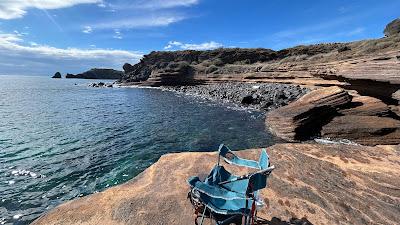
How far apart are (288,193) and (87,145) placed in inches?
582

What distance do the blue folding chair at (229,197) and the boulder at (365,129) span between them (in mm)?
13656

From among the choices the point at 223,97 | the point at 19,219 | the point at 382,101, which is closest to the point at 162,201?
the point at 19,219

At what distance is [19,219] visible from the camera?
9.66 metres

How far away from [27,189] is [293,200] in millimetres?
10668

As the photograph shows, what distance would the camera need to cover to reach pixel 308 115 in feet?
66.3

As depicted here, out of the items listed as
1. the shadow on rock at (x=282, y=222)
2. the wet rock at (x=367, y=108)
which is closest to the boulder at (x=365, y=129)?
the wet rock at (x=367, y=108)

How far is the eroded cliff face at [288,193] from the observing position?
6.95m

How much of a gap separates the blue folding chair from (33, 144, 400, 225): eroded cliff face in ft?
2.00

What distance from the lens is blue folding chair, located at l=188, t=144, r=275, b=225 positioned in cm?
583

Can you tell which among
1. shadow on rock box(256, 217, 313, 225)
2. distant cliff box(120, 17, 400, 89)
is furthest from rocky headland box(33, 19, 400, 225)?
distant cliff box(120, 17, 400, 89)

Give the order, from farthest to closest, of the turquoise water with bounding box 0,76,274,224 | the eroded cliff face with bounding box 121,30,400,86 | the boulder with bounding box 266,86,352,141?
the eroded cliff face with bounding box 121,30,400,86
the boulder with bounding box 266,86,352,141
the turquoise water with bounding box 0,76,274,224

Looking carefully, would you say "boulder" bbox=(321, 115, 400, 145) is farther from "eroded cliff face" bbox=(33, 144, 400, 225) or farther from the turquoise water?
"eroded cliff face" bbox=(33, 144, 400, 225)

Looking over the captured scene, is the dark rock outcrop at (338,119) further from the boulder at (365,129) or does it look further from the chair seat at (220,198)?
the chair seat at (220,198)

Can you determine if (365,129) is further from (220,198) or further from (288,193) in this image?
(220,198)
